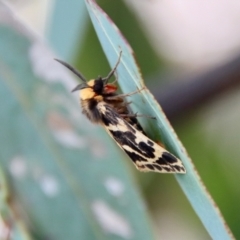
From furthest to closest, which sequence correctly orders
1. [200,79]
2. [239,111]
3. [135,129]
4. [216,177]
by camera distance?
1. [239,111]
2. [216,177]
3. [200,79]
4. [135,129]

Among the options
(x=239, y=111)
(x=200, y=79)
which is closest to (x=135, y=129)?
(x=200, y=79)

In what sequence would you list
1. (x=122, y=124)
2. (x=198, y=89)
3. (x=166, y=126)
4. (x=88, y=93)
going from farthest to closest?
(x=198, y=89) < (x=88, y=93) < (x=122, y=124) < (x=166, y=126)

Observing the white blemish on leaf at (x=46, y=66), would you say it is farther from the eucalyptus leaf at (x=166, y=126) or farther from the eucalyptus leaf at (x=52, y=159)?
the eucalyptus leaf at (x=166, y=126)

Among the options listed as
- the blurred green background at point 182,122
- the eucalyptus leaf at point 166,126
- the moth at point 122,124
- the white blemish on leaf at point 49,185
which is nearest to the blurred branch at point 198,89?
the blurred green background at point 182,122

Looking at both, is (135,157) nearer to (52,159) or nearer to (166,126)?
(52,159)

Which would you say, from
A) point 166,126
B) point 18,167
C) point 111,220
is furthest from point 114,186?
point 166,126

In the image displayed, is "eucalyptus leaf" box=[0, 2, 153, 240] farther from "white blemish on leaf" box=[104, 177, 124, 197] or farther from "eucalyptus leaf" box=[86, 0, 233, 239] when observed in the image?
"eucalyptus leaf" box=[86, 0, 233, 239]

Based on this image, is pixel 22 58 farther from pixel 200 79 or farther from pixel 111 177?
pixel 200 79
